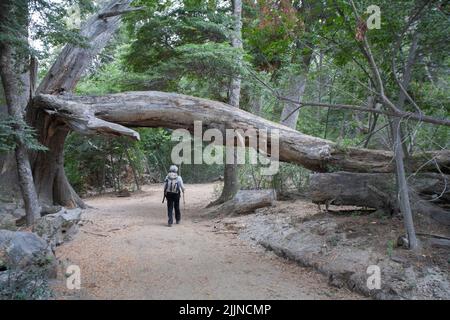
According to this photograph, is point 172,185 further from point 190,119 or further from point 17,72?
point 17,72

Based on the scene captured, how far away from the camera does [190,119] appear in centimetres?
891

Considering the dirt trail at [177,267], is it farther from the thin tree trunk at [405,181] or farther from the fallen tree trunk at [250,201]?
the thin tree trunk at [405,181]

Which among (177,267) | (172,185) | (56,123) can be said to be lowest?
(177,267)

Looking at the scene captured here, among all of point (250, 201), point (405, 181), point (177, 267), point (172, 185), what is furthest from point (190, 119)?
point (405, 181)

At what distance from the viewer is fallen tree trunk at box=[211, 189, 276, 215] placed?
9703mm

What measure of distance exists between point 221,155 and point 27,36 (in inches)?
644

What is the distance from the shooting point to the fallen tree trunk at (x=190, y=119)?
304 inches

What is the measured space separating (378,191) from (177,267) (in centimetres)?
393

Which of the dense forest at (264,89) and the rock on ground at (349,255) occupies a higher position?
the dense forest at (264,89)

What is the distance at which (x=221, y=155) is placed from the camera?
22719 mm

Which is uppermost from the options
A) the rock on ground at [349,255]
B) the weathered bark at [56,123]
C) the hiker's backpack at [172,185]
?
the weathered bark at [56,123]

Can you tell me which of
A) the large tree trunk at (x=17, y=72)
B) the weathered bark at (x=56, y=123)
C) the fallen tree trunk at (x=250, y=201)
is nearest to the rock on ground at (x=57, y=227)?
the large tree trunk at (x=17, y=72)

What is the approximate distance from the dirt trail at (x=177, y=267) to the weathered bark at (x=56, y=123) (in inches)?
74.9
